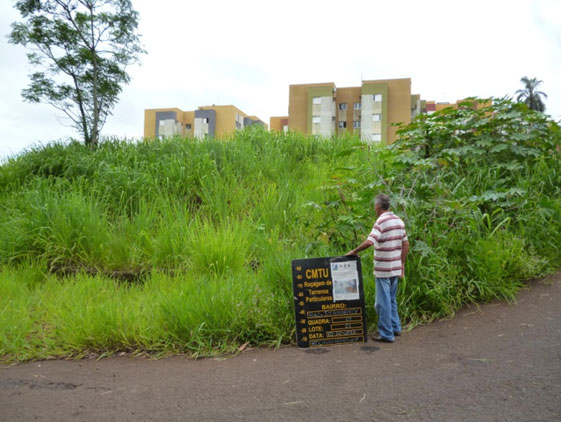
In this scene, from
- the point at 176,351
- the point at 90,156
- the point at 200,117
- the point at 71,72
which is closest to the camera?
the point at 176,351

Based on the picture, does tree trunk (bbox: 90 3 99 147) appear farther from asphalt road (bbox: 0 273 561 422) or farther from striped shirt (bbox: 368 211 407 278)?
striped shirt (bbox: 368 211 407 278)

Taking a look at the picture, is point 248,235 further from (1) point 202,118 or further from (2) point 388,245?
(1) point 202,118

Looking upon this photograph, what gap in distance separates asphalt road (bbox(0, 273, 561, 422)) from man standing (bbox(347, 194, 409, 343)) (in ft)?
0.71

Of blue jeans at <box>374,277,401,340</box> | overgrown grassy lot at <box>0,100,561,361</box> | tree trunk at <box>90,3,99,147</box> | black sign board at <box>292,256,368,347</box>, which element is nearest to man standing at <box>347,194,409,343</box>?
blue jeans at <box>374,277,401,340</box>

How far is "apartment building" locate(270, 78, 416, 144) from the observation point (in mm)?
44500

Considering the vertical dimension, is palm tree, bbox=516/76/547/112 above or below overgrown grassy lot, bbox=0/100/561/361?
above

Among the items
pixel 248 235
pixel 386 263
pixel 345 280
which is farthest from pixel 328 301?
pixel 248 235

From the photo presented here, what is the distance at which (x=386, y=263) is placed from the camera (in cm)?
387

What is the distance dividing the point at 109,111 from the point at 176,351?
1223 centimetres

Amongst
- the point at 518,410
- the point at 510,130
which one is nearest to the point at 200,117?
the point at 510,130

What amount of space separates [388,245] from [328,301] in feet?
2.75

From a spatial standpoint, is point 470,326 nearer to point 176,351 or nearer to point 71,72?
point 176,351

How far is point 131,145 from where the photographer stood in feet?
33.7

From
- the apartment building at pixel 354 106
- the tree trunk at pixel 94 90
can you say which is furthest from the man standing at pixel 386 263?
the apartment building at pixel 354 106
